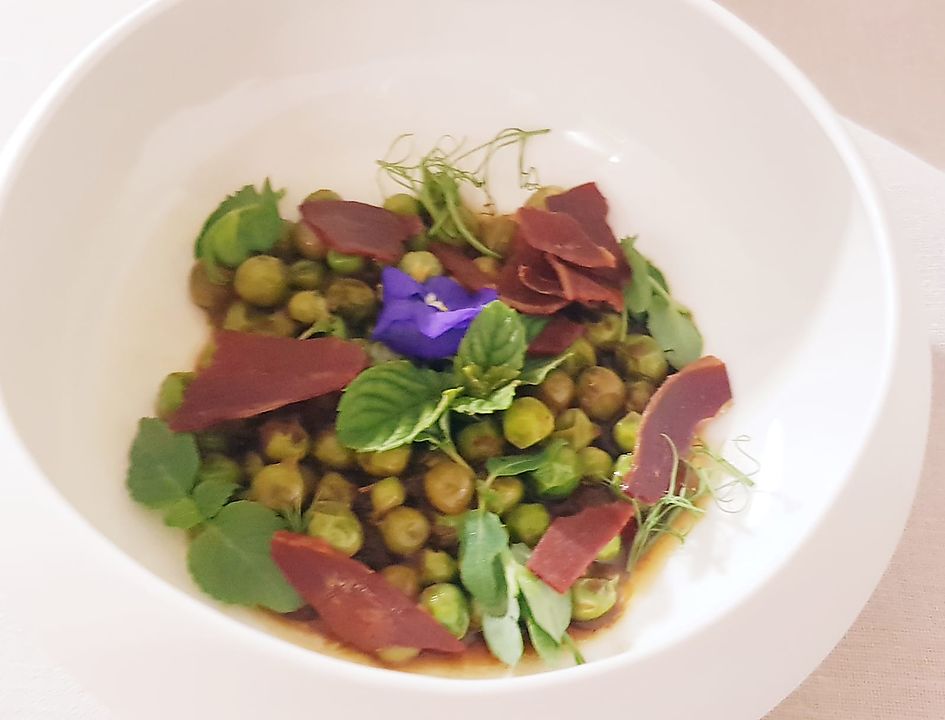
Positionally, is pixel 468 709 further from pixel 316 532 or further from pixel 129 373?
pixel 129 373

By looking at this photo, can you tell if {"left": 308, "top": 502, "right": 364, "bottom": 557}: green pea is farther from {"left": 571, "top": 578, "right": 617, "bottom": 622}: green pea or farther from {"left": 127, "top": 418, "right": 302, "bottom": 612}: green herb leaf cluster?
{"left": 571, "top": 578, "right": 617, "bottom": 622}: green pea

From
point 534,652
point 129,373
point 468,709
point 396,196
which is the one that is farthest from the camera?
point 396,196

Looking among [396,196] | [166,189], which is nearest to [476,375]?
[396,196]

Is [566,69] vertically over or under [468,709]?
over

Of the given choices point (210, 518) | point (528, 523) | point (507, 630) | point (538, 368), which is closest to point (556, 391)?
point (538, 368)

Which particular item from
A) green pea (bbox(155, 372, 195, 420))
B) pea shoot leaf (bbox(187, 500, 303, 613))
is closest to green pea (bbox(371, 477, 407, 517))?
pea shoot leaf (bbox(187, 500, 303, 613))

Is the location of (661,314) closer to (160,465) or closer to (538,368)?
(538,368)
